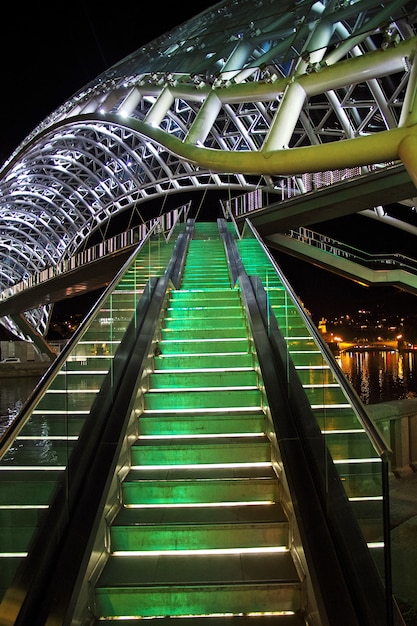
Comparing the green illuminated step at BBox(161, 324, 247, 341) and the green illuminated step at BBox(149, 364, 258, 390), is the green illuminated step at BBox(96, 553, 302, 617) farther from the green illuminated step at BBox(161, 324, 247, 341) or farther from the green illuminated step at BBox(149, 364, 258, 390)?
the green illuminated step at BBox(161, 324, 247, 341)

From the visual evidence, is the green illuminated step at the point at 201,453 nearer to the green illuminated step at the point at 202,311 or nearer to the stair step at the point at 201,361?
the stair step at the point at 201,361

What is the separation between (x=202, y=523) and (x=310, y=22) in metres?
13.8

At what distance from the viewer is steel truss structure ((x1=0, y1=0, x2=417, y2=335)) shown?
10102 millimetres

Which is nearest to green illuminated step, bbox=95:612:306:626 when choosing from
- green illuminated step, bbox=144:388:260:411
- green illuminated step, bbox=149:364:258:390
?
green illuminated step, bbox=144:388:260:411

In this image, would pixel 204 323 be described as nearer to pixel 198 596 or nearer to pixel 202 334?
pixel 202 334

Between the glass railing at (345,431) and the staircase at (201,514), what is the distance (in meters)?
0.80

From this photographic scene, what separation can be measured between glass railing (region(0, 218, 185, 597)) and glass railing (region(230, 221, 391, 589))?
2179 millimetres

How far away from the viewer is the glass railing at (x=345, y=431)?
3258mm

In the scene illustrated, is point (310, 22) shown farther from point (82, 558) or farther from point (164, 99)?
point (82, 558)

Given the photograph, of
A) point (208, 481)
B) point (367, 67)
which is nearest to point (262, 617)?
point (208, 481)

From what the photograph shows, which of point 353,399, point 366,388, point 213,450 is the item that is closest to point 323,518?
point 353,399

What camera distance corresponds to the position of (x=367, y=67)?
10.8 meters

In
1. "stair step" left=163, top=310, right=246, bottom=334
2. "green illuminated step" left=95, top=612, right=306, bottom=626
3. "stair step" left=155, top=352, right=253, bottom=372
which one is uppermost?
"stair step" left=163, top=310, right=246, bottom=334

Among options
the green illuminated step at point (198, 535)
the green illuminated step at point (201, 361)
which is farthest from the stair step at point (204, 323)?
the green illuminated step at point (198, 535)
